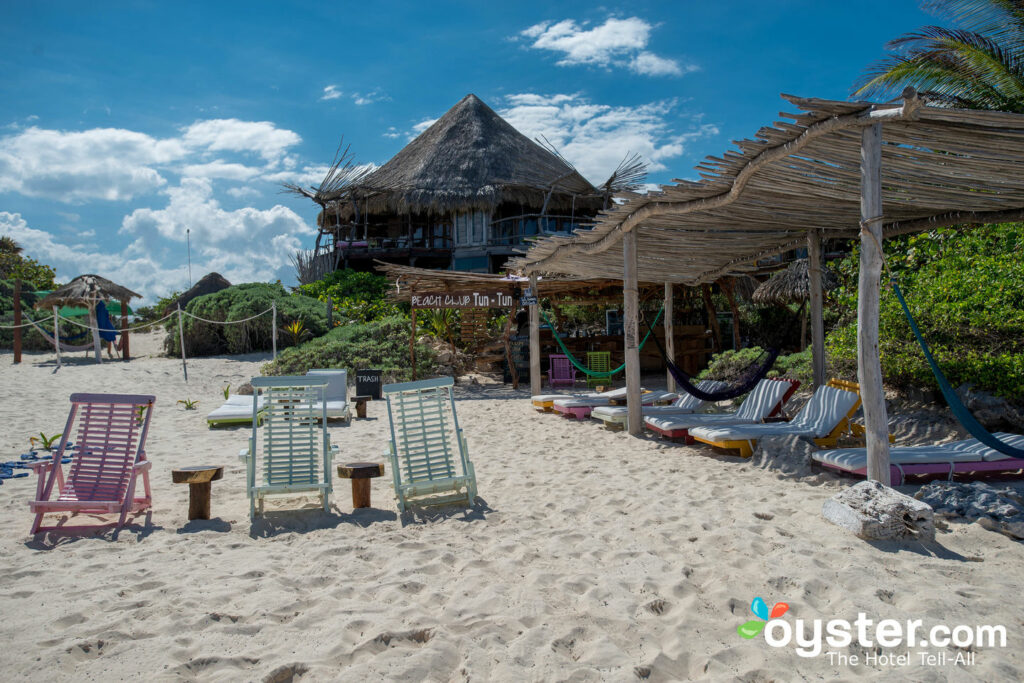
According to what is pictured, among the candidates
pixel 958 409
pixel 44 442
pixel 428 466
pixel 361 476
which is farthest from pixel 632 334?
pixel 44 442

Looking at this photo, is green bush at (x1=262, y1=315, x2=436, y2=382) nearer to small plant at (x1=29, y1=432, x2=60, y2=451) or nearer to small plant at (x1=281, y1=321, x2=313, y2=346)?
small plant at (x1=281, y1=321, x2=313, y2=346)

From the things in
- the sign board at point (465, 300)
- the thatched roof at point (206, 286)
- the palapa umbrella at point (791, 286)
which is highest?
the thatched roof at point (206, 286)

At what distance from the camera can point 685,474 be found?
194 inches

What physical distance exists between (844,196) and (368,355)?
9912 mm

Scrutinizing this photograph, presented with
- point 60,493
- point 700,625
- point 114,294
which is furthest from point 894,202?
point 114,294

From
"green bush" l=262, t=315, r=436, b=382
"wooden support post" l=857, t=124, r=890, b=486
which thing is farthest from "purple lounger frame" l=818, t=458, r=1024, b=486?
"green bush" l=262, t=315, r=436, b=382

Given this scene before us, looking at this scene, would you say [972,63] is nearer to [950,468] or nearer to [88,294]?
[950,468]

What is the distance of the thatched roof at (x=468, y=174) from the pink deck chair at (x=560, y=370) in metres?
10.2

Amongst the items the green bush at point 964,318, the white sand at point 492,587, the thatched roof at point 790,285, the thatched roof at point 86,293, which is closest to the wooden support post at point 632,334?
the white sand at point 492,587

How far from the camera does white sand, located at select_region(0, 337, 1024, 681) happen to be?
223 cm

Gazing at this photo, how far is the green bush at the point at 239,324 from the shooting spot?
1590 cm

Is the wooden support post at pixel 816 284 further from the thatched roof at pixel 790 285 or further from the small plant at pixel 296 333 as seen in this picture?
the small plant at pixel 296 333

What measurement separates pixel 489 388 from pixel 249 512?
26.7ft

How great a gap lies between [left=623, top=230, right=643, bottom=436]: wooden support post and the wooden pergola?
0.04ft
